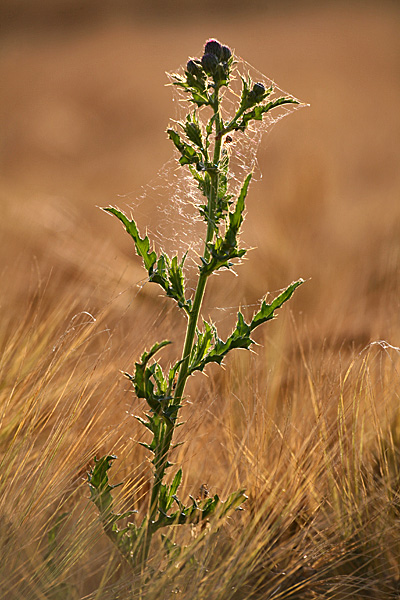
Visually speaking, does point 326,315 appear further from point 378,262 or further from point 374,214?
point 374,214

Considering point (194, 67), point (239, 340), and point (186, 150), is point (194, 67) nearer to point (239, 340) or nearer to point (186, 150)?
point (186, 150)

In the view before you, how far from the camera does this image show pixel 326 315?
1.40m

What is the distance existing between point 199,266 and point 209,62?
18 cm

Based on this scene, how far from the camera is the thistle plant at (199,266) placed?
57cm

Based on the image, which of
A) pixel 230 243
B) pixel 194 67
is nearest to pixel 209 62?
pixel 194 67

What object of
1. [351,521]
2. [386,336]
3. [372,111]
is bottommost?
[351,521]

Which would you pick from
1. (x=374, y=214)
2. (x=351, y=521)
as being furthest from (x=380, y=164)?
(x=351, y=521)

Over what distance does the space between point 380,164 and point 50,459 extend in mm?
2269

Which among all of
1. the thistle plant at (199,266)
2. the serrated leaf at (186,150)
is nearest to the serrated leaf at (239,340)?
the thistle plant at (199,266)

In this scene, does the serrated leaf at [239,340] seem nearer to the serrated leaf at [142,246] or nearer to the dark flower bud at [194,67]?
the serrated leaf at [142,246]

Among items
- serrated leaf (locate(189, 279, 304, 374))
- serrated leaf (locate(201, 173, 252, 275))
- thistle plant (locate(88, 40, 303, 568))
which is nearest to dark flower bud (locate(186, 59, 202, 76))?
thistle plant (locate(88, 40, 303, 568))

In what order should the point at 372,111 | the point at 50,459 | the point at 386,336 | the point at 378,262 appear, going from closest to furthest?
the point at 50,459 → the point at 386,336 → the point at 378,262 → the point at 372,111

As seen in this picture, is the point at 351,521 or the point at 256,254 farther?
the point at 256,254

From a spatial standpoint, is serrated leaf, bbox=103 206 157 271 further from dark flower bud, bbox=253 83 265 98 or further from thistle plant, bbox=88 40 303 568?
dark flower bud, bbox=253 83 265 98
